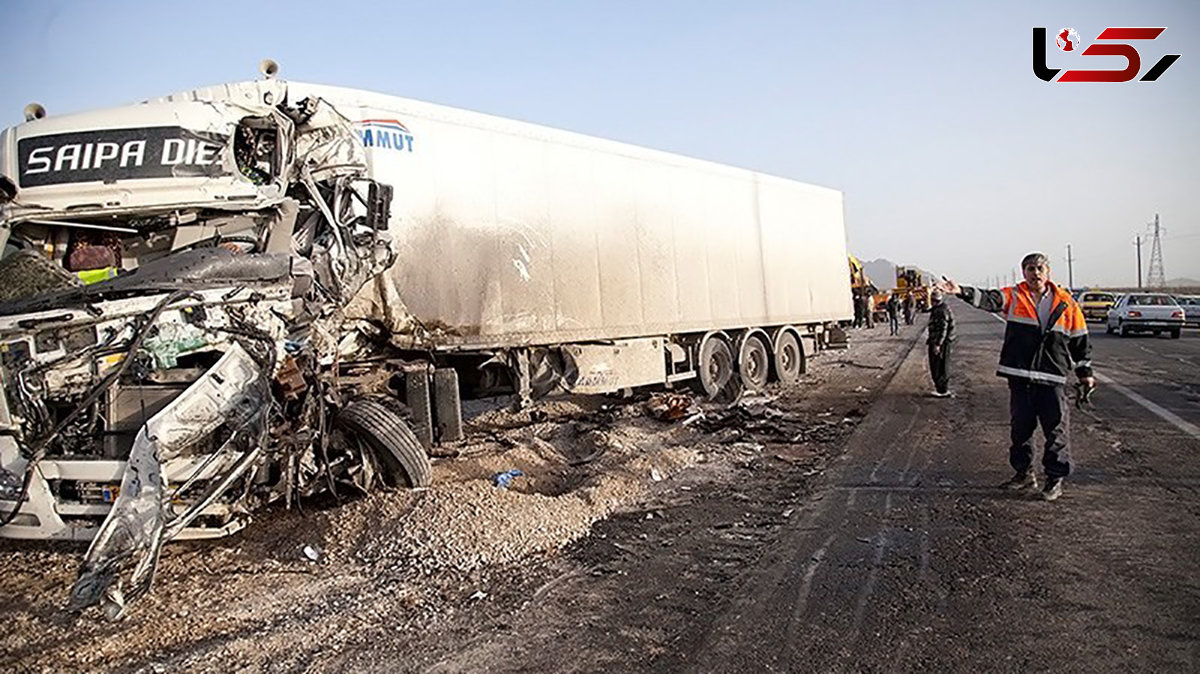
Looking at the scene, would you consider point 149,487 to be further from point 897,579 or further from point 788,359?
point 788,359

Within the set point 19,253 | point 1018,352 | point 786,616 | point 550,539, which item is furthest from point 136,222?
point 1018,352

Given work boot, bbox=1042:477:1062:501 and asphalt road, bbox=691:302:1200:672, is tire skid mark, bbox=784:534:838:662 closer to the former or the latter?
asphalt road, bbox=691:302:1200:672

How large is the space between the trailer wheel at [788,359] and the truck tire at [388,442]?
8.71m

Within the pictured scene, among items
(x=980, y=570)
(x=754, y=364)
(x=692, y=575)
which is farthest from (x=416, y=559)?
(x=754, y=364)

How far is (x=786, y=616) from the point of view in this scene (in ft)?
12.7

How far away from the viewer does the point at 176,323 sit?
185 inches

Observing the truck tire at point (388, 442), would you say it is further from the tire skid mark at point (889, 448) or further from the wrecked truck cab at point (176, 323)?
the tire skid mark at point (889, 448)

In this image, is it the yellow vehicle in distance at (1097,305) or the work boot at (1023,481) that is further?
the yellow vehicle in distance at (1097,305)

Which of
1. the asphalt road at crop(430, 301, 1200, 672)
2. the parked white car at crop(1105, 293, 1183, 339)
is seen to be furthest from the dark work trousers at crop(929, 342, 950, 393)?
the parked white car at crop(1105, 293, 1183, 339)

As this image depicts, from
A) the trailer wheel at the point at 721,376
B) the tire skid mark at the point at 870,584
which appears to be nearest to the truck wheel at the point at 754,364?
the trailer wheel at the point at 721,376

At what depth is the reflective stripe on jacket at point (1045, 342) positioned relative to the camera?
5863mm

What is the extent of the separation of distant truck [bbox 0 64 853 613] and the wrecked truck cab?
0.02m

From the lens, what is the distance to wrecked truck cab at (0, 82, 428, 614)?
4488 millimetres

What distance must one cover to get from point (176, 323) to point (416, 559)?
200 cm
